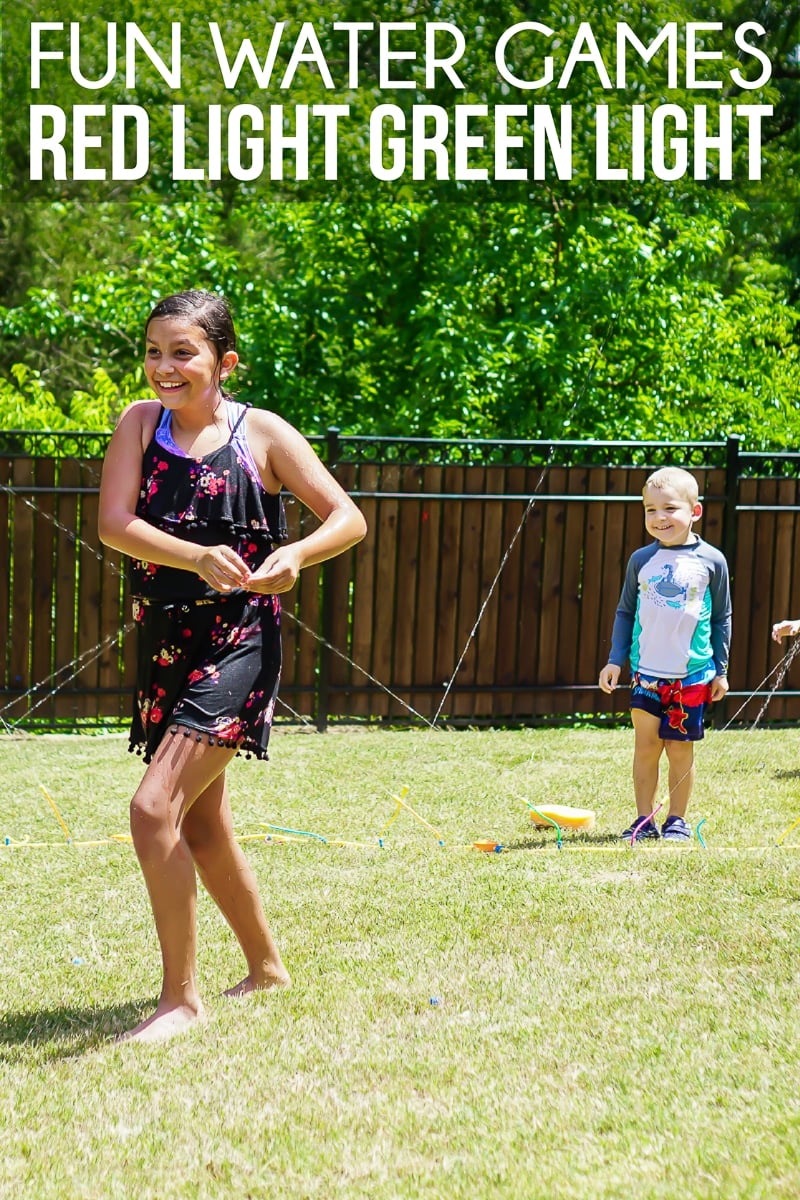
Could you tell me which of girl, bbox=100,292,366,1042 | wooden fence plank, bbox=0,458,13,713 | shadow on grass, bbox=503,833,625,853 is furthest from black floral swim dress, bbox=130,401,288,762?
wooden fence plank, bbox=0,458,13,713

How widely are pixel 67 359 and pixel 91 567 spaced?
10.7 metres

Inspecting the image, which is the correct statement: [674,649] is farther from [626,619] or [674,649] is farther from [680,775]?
[680,775]

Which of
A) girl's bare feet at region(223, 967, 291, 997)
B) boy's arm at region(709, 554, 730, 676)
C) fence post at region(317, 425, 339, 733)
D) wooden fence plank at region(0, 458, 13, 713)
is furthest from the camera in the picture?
fence post at region(317, 425, 339, 733)

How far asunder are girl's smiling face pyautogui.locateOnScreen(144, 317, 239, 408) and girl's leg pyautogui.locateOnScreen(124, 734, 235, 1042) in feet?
2.60

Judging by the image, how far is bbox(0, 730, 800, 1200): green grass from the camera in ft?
8.11

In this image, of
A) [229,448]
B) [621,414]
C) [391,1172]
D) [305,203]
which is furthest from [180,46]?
[391,1172]

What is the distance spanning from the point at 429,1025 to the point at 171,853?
0.73 metres

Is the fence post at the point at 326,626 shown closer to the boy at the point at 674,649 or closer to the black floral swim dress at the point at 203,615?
the boy at the point at 674,649

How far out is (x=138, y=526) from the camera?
3.03 meters

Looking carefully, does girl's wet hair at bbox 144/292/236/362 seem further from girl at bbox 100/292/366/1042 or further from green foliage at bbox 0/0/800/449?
green foliage at bbox 0/0/800/449

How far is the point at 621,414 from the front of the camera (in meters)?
12.6

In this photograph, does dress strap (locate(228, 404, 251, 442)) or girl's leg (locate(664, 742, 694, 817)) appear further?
girl's leg (locate(664, 742, 694, 817))

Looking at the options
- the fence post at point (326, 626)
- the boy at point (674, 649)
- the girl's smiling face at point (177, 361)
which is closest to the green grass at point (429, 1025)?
the boy at point (674, 649)

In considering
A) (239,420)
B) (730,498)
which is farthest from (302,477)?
(730,498)
